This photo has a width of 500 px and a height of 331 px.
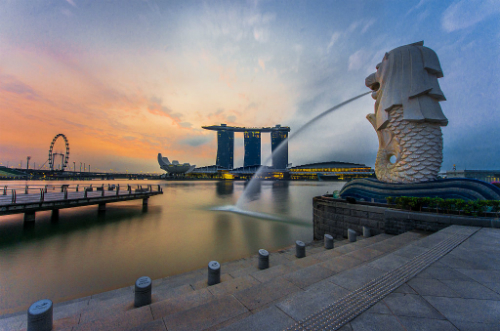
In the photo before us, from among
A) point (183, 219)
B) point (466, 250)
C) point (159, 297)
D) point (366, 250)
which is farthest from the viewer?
point (183, 219)

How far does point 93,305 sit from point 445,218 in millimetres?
13039

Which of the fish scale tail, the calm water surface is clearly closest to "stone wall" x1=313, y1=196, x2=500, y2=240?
the calm water surface

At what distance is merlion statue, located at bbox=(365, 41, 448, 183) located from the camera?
14.7m

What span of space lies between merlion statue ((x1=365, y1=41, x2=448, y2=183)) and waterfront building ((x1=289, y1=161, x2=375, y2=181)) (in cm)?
11889

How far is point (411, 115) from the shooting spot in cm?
1493

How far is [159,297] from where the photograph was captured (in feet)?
17.1

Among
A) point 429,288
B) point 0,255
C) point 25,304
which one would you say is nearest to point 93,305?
point 25,304

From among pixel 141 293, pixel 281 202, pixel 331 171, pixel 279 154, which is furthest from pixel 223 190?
pixel 279 154

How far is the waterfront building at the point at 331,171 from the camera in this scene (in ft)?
413

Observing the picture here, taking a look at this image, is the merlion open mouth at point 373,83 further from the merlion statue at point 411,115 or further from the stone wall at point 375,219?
the stone wall at point 375,219

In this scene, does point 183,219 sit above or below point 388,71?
below

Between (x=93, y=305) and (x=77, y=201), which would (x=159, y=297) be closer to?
(x=93, y=305)

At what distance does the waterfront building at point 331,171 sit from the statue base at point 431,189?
120m

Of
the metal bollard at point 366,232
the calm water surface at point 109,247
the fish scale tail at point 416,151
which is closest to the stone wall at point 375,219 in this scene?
the metal bollard at point 366,232
